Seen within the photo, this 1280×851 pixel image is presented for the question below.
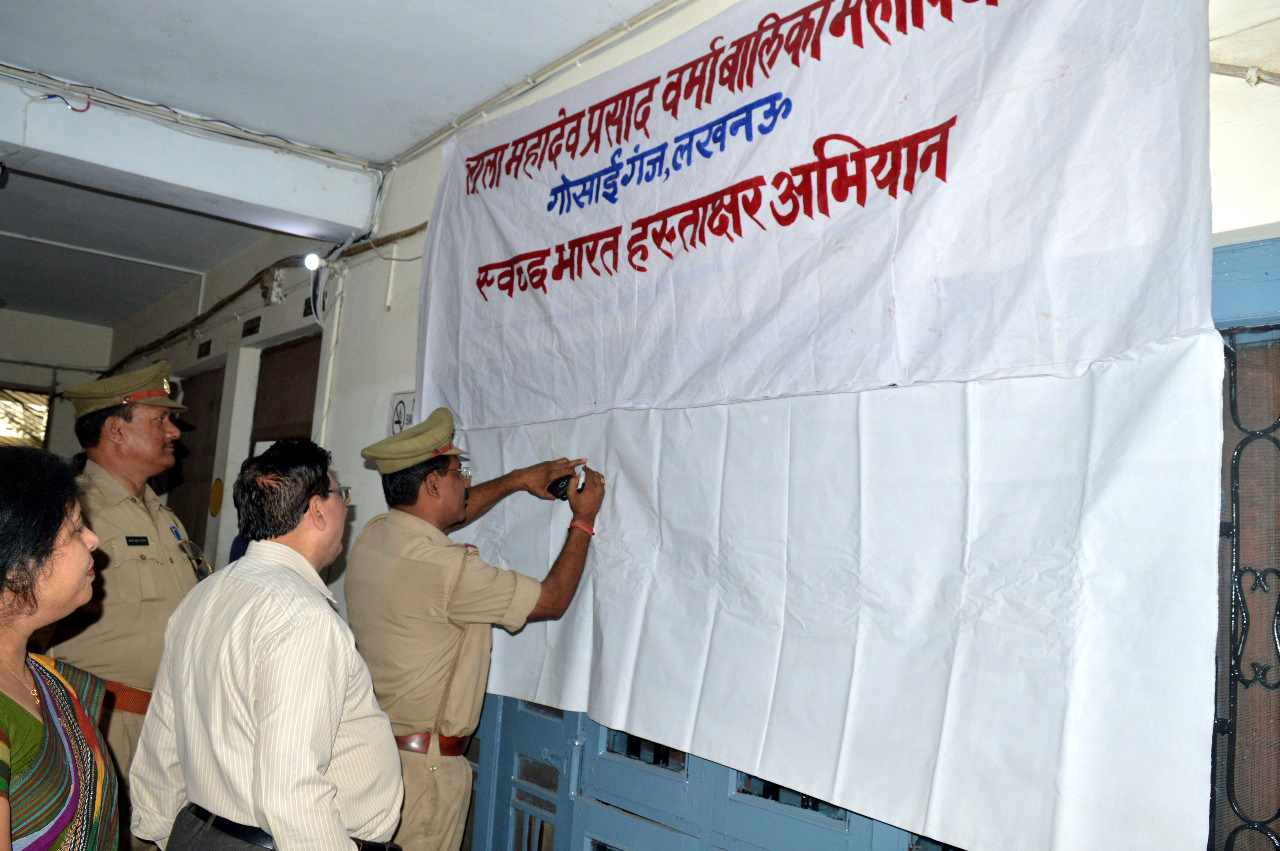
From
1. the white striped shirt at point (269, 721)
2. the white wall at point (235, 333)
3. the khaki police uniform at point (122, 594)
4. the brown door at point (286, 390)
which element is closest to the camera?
the white striped shirt at point (269, 721)

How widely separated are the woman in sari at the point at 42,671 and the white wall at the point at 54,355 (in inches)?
294

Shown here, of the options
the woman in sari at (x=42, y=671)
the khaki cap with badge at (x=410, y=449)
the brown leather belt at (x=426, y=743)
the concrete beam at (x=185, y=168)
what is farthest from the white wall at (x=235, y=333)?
the woman in sari at (x=42, y=671)

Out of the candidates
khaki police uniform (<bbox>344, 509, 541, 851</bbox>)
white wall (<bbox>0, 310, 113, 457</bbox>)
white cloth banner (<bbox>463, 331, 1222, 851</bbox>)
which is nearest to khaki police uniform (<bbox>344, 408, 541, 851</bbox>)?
khaki police uniform (<bbox>344, 509, 541, 851</bbox>)

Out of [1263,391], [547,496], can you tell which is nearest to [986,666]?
[1263,391]

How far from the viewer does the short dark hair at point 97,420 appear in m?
3.19

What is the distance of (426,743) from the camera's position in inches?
100

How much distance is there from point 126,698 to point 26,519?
1.70m

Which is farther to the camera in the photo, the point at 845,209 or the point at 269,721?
the point at 845,209

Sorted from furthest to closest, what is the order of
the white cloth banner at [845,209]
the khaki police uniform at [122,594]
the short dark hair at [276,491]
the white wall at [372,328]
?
1. the white wall at [372,328]
2. the khaki police uniform at [122,594]
3. the short dark hair at [276,491]
4. the white cloth banner at [845,209]

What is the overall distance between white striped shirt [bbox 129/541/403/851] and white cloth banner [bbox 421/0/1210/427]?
100 centimetres

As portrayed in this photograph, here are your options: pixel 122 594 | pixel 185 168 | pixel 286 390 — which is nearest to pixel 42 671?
pixel 122 594

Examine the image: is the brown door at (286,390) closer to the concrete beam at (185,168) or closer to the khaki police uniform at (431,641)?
the concrete beam at (185,168)

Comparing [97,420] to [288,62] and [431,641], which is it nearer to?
[288,62]

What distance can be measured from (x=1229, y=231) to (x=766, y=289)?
2.90 feet
